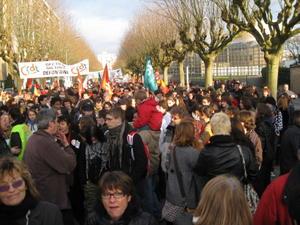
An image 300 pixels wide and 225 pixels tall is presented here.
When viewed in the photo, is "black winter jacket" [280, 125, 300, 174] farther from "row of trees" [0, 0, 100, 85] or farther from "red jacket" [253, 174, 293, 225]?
"row of trees" [0, 0, 100, 85]

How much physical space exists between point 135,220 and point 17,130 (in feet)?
13.2

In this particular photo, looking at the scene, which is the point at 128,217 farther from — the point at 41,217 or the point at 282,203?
the point at 282,203

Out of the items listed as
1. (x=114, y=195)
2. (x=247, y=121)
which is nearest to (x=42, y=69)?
(x=247, y=121)

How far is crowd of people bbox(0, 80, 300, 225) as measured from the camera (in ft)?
9.92

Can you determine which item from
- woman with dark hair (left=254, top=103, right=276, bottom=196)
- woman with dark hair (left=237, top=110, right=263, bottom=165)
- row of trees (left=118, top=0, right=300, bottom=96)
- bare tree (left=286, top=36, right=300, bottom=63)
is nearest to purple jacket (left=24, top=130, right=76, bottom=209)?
woman with dark hair (left=237, top=110, right=263, bottom=165)

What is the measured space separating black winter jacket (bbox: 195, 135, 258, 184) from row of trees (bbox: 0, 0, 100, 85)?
88.0ft

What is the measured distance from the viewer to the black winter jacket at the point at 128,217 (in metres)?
3.28

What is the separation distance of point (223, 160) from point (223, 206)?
1.96m

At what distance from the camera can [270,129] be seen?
7.64 m

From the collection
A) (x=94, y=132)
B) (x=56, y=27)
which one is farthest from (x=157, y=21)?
(x=94, y=132)

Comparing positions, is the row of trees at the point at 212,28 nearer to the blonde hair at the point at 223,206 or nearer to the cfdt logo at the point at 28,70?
the cfdt logo at the point at 28,70

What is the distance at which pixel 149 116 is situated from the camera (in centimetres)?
782

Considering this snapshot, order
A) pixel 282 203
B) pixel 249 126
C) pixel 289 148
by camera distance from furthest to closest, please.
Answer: pixel 249 126, pixel 289 148, pixel 282 203

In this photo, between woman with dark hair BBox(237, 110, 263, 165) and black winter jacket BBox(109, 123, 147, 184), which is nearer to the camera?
black winter jacket BBox(109, 123, 147, 184)
